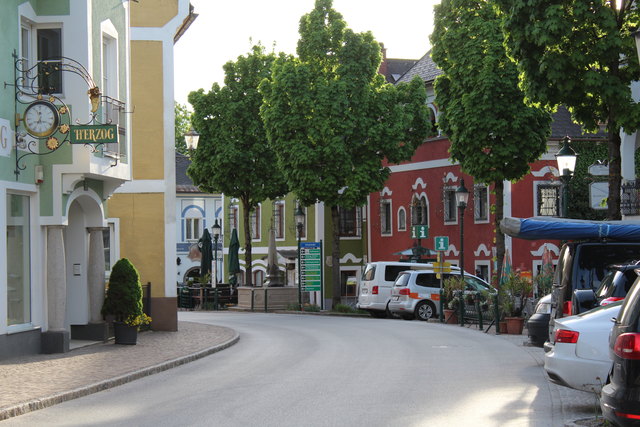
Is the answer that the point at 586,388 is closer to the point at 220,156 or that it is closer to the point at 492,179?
the point at 492,179

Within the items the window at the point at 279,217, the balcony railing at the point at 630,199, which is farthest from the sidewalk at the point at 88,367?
the window at the point at 279,217

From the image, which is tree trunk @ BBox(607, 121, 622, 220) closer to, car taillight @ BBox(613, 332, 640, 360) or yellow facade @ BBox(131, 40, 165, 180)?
yellow facade @ BBox(131, 40, 165, 180)

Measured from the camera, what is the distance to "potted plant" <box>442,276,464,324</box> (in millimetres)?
34469

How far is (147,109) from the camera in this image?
29.5m

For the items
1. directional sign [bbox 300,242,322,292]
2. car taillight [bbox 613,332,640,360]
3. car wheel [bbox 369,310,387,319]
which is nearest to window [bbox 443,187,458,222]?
directional sign [bbox 300,242,322,292]

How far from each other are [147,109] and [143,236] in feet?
11.1

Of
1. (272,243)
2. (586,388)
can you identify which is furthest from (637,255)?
(272,243)

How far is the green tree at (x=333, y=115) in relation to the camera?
147ft

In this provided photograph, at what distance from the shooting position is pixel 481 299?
3281 centimetres

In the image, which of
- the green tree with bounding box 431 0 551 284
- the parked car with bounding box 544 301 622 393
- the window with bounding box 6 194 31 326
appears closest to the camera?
the parked car with bounding box 544 301 622 393

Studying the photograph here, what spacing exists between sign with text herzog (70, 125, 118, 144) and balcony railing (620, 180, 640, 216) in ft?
50.8

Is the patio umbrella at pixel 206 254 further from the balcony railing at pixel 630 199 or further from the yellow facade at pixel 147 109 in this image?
the balcony railing at pixel 630 199

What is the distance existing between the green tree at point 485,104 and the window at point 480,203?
11.5 metres

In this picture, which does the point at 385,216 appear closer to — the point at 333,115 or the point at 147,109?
the point at 333,115
